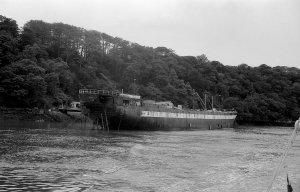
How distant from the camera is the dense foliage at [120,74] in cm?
8719

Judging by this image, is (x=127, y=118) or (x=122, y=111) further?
Result: (x=127, y=118)

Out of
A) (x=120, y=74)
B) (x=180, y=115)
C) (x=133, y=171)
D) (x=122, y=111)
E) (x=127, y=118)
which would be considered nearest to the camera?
(x=133, y=171)

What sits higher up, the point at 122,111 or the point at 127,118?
the point at 122,111

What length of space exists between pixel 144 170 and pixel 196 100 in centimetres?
12221

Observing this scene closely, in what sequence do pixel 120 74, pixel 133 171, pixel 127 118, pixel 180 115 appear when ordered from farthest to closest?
1. pixel 120 74
2. pixel 180 115
3. pixel 127 118
4. pixel 133 171

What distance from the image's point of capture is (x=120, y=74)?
420 feet

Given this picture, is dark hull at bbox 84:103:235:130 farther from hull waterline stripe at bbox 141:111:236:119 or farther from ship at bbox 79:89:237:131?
hull waterline stripe at bbox 141:111:236:119

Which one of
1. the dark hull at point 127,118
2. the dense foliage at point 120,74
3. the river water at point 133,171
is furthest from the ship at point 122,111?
the river water at point 133,171

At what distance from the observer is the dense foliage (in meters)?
87.2

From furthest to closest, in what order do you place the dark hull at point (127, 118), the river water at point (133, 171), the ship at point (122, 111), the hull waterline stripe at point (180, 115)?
the hull waterline stripe at point (180, 115) < the ship at point (122, 111) < the dark hull at point (127, 118) < the river water at point (133, 171)

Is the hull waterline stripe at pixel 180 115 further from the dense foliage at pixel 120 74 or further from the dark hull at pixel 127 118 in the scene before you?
the dense foliage at pixel 120 74

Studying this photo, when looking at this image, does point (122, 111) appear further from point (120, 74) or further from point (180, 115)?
point (120, 74)

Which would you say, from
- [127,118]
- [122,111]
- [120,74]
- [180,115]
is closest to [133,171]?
[122,111]

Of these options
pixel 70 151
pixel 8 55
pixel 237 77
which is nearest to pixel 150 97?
pixel 8 55
